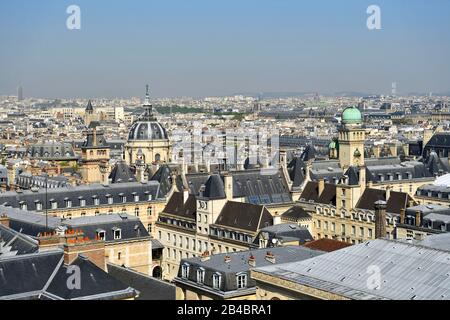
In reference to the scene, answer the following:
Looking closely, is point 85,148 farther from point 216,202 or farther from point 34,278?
point 34,278

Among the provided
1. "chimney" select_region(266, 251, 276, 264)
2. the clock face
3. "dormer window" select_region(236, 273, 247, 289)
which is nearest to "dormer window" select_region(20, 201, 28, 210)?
the clock face

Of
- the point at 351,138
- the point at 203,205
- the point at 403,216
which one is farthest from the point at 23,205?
the point at 351,138

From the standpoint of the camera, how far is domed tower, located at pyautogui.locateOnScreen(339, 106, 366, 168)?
80812mm

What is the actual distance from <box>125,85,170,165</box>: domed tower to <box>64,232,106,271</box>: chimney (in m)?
55.5

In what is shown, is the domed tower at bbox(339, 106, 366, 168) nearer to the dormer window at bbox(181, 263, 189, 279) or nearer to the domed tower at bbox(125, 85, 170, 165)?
the domed tower at bbox(125, 85, 170, 165)

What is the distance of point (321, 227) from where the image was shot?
61.1 metres

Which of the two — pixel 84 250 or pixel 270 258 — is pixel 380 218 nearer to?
pixel 270 258

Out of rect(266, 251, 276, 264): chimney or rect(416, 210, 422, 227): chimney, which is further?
rect(416, 210, 422, 227): chimney

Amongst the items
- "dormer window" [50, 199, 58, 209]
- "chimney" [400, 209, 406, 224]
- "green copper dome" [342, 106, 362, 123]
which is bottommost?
"chimney" [400, 209, 406, 224]

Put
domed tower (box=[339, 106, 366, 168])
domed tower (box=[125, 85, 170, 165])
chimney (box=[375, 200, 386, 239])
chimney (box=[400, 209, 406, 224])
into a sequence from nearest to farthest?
1. chimney (box=[375, 200, 386, 239])
2. chimney (box=[400, 209, 406, 224])
3. domed tower (box=[339, 106, 366, 168])
4. domed tower (box=[125, 85, 170, 165])

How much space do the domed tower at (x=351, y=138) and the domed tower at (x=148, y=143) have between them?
21.4 meters
